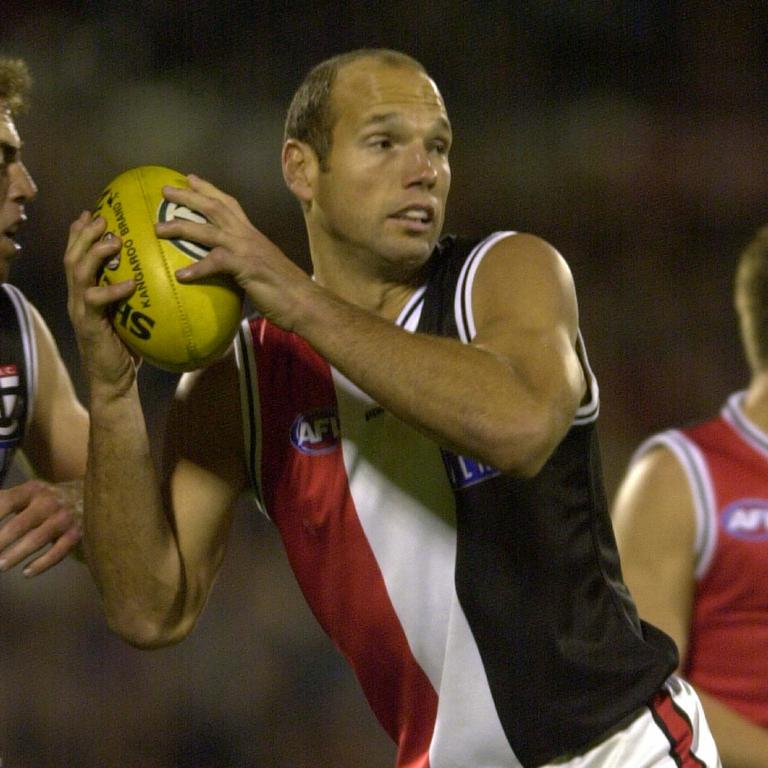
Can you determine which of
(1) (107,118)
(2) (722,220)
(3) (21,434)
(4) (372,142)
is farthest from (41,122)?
(4) (372,142)

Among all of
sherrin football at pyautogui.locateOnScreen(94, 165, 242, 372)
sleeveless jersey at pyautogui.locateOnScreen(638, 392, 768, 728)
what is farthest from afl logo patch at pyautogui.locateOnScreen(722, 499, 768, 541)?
sherrin football at pyautogui.locateOnScreen(94, 165, 242, 372)

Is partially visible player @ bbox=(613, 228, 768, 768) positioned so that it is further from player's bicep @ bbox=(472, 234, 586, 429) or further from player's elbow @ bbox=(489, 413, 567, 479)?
player's elbow @ bbox=(489, 413, 567, 479)

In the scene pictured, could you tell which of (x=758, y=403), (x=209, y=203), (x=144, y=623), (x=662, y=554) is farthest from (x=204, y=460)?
(x=758, y=403)

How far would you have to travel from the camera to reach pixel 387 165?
2.85 meters

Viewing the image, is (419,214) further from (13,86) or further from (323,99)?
(13,86)

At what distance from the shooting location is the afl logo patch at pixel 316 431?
9.52ft

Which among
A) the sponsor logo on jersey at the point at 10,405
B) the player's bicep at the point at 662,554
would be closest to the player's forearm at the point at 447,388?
the player's bicep at the point at 662,554

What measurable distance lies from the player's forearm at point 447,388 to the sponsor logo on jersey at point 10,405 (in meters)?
1.33

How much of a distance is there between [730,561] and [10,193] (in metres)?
1.95

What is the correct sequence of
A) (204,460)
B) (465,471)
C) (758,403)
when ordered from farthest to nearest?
(758,403), (204,460), (465,471)

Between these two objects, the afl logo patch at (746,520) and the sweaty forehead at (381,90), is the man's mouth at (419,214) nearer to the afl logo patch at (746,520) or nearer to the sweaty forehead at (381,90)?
the sweaty forehead at (381,90)

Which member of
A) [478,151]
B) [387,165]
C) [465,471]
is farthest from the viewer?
[478,151]

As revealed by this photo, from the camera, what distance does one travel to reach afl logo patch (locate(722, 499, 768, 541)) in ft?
11.5

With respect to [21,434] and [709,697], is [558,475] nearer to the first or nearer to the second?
[709,697]
